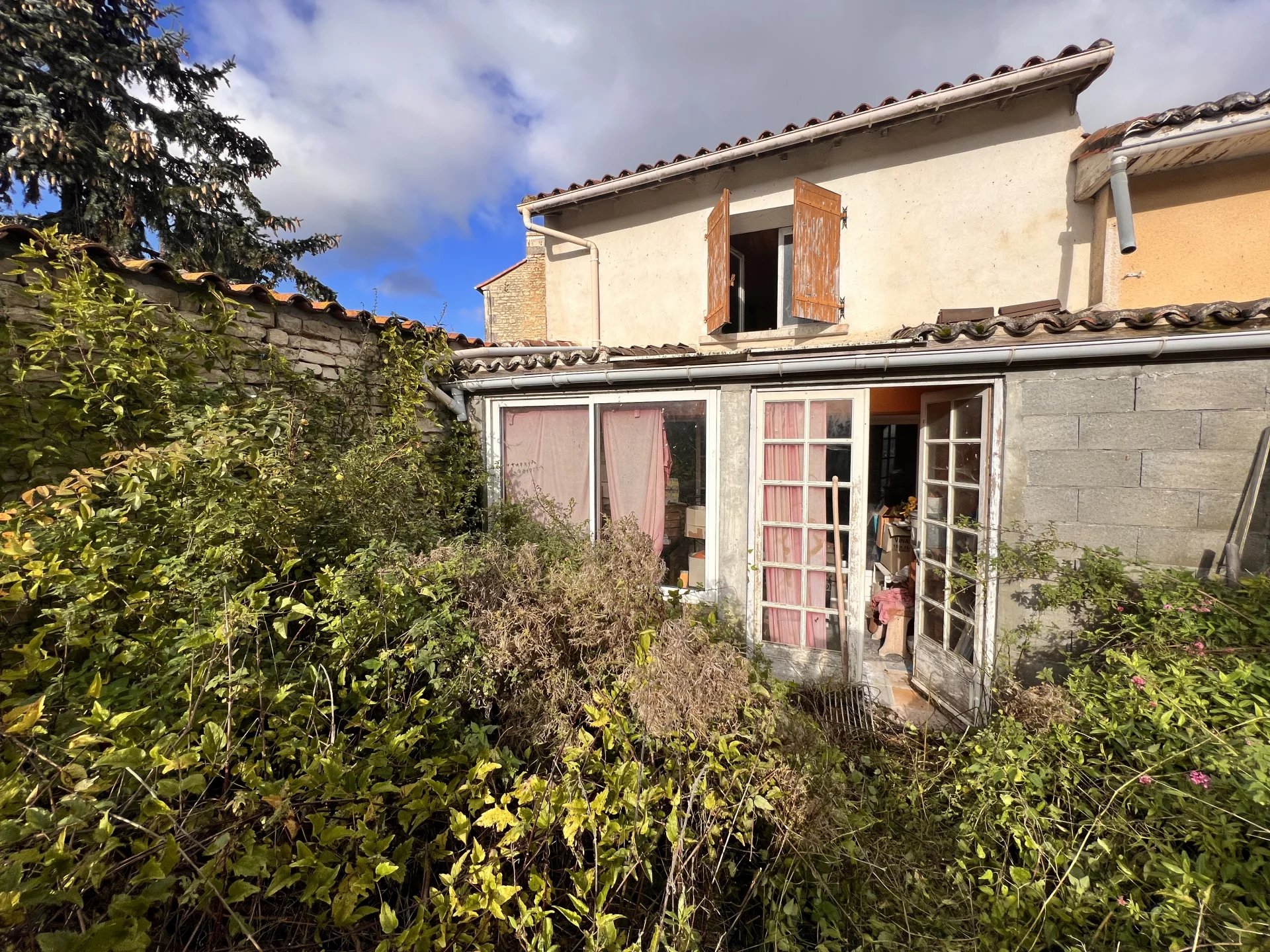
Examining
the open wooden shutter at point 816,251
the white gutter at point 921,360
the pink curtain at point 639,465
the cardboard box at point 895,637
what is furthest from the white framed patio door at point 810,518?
the open wooden shutter at point 816,251

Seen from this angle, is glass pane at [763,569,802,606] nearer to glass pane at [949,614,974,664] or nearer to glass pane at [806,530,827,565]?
glass pane at [806,530,827,565]

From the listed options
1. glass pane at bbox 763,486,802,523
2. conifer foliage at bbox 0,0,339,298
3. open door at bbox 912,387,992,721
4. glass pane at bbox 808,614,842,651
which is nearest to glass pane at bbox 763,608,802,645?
glass pane at bbox 808,614,842,651

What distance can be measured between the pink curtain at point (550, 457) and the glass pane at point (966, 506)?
351 centimetres

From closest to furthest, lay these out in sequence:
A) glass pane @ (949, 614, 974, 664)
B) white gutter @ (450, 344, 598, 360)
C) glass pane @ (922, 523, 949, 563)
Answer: glass pane @ (949, 614, 974, 664)
glass pane @ (922, 523, 949, 563)
white gutter @ (450, 344, 598, 360)

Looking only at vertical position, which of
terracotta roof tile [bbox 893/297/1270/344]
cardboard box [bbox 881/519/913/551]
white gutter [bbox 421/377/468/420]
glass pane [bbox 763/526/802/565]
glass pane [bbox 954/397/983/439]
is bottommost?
cardboard box [bbox 881/519/913/551]

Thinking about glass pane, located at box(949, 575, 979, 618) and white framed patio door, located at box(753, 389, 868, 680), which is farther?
white framed patio door, located at box(753, 389, 868, 680)

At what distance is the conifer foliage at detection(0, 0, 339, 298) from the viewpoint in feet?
34.0

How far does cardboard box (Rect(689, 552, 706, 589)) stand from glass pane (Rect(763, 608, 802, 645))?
682 mm

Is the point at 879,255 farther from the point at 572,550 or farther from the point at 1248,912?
the point at 1248,912

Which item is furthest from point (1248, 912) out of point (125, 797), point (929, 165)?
point (929, 165)

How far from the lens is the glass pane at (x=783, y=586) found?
455 cm

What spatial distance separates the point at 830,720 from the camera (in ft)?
12.9

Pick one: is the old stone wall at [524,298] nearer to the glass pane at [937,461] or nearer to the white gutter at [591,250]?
the white gutter at [591,250]

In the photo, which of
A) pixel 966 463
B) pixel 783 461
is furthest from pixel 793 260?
pixel 966 463
